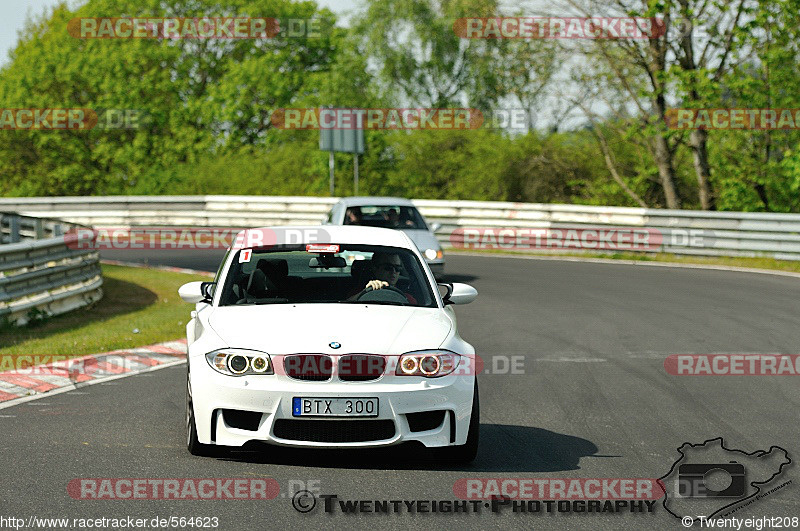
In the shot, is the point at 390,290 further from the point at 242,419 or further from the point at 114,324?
the point at 114,324

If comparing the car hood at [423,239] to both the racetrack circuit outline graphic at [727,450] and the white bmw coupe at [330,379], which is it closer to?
the racetrack circuit outline graphic at [727,450]

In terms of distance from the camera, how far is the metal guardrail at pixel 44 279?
1412 centimetres

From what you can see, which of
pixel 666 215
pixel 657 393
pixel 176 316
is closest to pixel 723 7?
pixel 666 215

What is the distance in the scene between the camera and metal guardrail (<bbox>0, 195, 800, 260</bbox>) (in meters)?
25.0

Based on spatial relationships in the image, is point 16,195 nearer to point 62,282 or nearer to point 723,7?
point 723,7

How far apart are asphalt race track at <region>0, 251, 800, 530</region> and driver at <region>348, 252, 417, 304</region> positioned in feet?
4.06

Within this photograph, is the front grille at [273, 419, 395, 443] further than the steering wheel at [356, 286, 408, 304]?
No

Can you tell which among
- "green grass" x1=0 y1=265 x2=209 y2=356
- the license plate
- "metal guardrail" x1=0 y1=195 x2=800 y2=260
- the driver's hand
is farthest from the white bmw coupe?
"metal guardrail" x1=0 y1=195 x2=800 y2=260

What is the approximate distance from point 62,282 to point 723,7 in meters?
19.4

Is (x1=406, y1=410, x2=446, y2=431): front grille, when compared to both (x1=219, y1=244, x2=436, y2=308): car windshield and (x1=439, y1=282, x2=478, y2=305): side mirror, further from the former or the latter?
(x1=439, y1=282, x2=478, y2=305): side mirror

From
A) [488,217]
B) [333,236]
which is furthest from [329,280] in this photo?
[488,217]

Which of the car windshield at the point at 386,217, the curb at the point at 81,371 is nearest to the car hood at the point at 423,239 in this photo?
the car windshield at the point at 386,217

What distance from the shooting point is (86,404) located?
9.14 meters

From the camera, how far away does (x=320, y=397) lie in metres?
6.57
